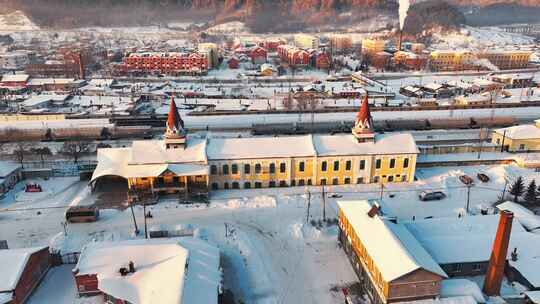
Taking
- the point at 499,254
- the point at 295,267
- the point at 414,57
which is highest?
the point at 414,57

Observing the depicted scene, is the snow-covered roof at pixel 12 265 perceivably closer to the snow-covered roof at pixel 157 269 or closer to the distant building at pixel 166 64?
the snow-covered roof at pixel 157 269

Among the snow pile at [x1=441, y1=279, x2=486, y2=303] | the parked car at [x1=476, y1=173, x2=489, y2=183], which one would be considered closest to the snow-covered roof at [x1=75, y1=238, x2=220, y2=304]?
the snow pile at [x1=441, y1=279, x2=486, y2=303]

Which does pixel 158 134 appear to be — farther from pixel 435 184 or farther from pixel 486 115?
pixel 486 115

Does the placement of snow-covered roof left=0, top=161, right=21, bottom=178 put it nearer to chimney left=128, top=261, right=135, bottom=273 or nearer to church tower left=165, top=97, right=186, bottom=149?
church tower left=165, top=97, right=186, bottom=149

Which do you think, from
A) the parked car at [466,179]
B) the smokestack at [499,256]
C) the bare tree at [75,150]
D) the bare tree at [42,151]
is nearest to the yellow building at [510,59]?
the parked car at [466,179]

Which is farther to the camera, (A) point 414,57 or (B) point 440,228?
(A) point 414,57

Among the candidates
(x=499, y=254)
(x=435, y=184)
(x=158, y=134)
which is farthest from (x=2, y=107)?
(x=499, y=254)

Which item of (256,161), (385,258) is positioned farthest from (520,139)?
(385,258)
